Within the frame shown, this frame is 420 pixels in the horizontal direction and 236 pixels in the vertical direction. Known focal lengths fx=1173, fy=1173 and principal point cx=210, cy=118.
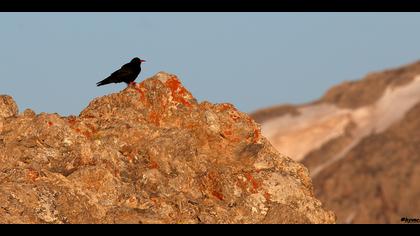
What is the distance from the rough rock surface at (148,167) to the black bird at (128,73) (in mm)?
5546

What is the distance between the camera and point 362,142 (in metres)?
129

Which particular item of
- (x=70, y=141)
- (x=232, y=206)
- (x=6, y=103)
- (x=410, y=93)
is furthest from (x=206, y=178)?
(x=410, y=93)

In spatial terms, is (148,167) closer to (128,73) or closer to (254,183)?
(254,183)

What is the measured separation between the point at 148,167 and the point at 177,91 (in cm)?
344

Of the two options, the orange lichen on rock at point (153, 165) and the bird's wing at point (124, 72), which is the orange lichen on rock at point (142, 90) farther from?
the bird's wing at point (124, 72)

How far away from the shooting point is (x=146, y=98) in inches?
1030

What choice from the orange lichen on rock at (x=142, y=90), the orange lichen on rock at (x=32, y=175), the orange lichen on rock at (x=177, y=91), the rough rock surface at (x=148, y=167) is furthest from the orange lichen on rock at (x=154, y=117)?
the orange lichen on rock at (x=32, y=175)

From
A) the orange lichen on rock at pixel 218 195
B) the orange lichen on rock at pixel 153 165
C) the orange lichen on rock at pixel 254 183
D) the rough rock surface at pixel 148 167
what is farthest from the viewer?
the orange lichen on rock at pixel 254 183

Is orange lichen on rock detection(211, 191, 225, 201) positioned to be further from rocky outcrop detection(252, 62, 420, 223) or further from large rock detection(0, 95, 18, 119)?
rocky outcrop detection(252, 62, 420, 223)

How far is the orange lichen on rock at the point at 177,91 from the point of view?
26125 mm

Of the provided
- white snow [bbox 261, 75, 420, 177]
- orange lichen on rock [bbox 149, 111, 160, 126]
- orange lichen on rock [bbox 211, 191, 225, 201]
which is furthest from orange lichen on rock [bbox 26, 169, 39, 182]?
white snow [bbox 261, 75, 420, 177]

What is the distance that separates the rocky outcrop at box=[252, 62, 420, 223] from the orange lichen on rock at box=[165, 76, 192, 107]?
9033 cm

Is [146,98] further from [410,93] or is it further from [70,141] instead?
[410,93]

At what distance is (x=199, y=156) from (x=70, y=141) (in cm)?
266
